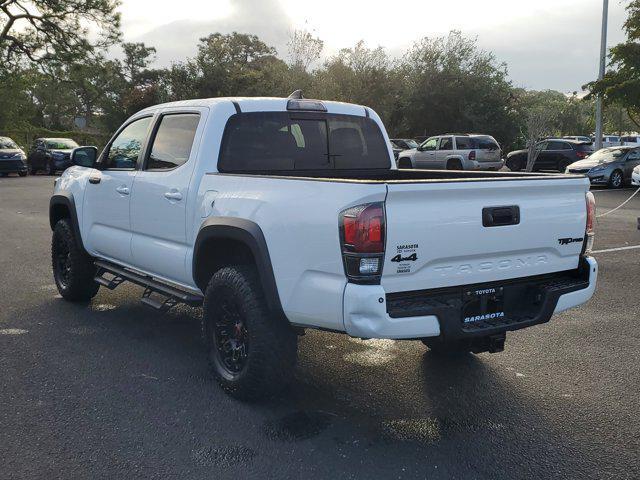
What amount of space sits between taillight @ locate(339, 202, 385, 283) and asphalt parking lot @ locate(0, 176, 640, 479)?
3.09 feet

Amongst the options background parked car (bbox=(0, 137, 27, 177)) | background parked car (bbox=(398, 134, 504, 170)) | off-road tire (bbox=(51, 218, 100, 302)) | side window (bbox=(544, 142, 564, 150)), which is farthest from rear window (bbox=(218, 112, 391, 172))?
background parked car (bbox=(0, 137, 27, 177))

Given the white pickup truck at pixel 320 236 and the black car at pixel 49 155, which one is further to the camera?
the black car at pixel 49 155

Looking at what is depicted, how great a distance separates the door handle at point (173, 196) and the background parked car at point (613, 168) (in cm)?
1887

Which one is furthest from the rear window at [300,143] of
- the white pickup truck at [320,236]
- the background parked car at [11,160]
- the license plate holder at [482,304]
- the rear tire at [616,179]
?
the background parked car at [11,160]

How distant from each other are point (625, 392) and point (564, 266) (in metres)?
0.94

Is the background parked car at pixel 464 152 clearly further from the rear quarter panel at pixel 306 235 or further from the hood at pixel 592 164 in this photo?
the rear quarter panel at pixel 306 235

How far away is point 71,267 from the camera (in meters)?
6.32

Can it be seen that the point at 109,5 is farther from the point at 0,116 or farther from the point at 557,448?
the point at 557,448

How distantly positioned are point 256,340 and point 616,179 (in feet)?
66.1

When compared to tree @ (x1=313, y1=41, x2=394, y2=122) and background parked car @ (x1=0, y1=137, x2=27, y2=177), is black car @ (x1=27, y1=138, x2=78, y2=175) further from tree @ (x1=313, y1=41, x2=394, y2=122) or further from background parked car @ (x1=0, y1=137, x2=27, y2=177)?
tree @ (x1=313, y1=41, x2=394, y2=122)

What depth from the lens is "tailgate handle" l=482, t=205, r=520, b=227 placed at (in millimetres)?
3615

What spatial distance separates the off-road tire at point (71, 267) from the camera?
20.5 ft

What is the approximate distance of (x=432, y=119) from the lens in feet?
137

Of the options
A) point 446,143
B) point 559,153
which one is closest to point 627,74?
point 559,153
